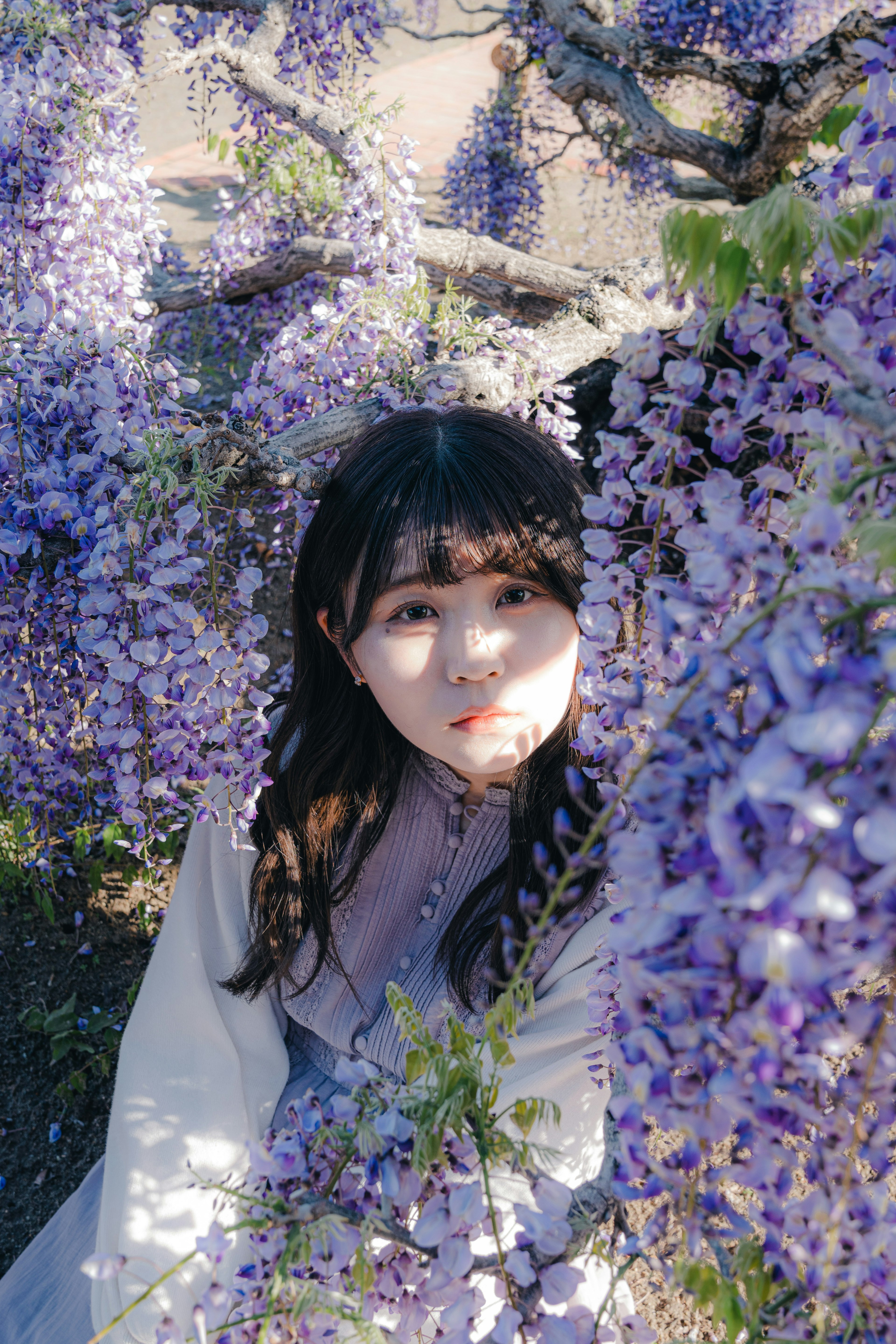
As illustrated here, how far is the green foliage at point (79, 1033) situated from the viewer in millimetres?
2219

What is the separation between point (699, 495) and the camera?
71cm

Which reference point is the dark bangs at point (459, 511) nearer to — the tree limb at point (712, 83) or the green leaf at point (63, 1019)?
the green leaf at point (63, 1019)

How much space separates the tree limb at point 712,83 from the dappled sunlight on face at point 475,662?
106 inches

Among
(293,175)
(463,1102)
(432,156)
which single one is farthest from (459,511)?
(432,156)

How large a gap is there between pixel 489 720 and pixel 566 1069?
54 cm

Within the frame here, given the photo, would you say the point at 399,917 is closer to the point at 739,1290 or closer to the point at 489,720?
the point at 489,720

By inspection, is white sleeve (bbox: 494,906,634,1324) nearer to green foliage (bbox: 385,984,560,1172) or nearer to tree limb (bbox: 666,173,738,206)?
green foliage (bbox: 385,984,560,1172)

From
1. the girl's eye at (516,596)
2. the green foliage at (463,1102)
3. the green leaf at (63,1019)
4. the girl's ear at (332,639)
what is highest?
the girl's eye at (516,596)

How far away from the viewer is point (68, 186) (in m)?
2.12

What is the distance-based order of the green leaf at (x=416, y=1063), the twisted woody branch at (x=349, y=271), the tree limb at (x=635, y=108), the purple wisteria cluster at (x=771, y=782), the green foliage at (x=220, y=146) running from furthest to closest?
the green foliage at (x=220, y=146) → the tree limb at (x=635, y=108) → the twisted woody branch at (x=349, y=271) → the green leaf at (x=416, y=1063) → the purple wisteria cluster at (x=771, y=782)

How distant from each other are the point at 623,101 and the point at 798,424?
3.27 meters

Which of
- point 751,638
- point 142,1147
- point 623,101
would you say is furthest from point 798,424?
point 623,101

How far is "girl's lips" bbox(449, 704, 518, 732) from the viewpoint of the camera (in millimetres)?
1251

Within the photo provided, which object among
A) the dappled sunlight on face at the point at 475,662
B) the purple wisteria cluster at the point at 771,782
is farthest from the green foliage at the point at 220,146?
the purple wisteria cluster at the point at 771,782
